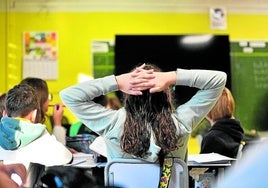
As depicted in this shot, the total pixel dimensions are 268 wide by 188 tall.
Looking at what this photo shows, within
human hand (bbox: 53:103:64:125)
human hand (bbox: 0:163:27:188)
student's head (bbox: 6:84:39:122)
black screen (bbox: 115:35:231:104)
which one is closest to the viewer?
human hand (bbox: 0:163:27:188)

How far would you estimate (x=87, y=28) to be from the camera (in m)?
4.65

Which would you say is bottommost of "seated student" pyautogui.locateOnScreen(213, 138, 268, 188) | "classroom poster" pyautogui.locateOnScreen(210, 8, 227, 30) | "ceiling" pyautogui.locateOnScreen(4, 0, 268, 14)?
"seated student" pyautogui.locateOnScreen(213, 138, 268, 188)

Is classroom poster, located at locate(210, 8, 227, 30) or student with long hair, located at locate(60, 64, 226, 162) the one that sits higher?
classroom poster, located at locate(210, 8, 227, 30)

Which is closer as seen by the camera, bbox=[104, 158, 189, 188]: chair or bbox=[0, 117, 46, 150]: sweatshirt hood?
bbox=[104, 158, 189, 188]: chair

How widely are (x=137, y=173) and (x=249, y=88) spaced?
329cm

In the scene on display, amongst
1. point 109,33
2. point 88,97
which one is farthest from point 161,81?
point 109,33

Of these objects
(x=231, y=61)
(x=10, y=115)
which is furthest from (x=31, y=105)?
(x=231, y=61)

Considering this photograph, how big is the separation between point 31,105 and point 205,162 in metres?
0.93

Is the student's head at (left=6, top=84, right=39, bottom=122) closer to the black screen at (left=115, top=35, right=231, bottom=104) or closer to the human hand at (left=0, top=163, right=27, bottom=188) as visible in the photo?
the human hand at (left=0, top=163, right=27, bottom=188)

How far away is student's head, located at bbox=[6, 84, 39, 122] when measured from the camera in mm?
2088

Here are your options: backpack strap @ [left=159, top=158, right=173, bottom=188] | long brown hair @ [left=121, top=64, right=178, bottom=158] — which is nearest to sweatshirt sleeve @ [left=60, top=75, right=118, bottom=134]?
long brown hair @ [left=121, top=64, right=178, bottom=158]

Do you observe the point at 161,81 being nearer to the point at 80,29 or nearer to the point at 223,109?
the point at 223,109

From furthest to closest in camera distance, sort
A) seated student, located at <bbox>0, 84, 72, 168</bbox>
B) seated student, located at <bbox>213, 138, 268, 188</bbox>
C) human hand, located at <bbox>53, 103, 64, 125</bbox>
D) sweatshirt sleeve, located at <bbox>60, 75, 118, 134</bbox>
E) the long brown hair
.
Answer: human hand, located at <bbox>53, 103, 64, 125</bbox>
seated student, located at <bbox>0, 84, 72, 168</bbox>
sweatshirt sleeve, located at <bbox>60, 75, 118, 134</bbox>
the long brown hair
seated student, located at <bbox>213, 138, 268, 188</bbox>

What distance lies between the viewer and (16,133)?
1.92 metres
